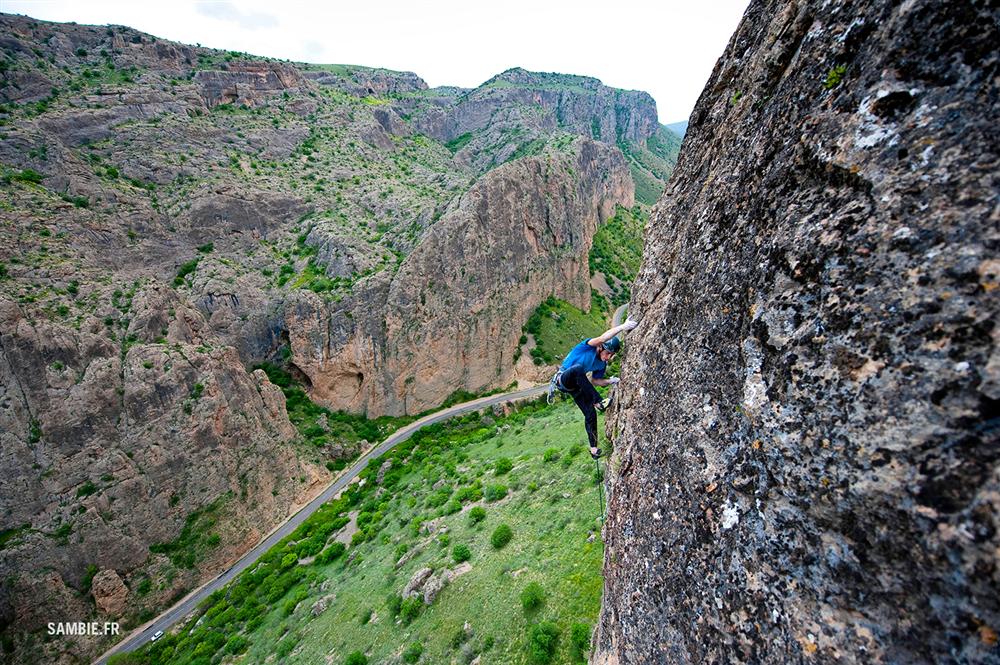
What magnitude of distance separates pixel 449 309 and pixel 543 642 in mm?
49003

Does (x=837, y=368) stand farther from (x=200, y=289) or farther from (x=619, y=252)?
(x=619, y=252)

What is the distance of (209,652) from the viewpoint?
79.8 feet

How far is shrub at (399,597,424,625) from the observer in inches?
576

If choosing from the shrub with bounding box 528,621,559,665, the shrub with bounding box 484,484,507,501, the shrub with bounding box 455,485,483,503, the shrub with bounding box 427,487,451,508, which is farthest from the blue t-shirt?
the shrub with bounding box 427,487,451,508

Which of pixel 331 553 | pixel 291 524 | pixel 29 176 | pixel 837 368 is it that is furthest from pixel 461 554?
pixel 29 176

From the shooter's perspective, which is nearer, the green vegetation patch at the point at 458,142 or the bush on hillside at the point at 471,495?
the bush on hillside at the point at 471,495

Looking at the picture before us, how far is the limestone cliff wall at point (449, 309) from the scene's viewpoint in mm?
51625

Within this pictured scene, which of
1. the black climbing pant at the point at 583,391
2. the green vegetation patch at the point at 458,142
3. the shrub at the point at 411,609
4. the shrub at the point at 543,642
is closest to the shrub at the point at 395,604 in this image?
the shrub at the point at 411,609

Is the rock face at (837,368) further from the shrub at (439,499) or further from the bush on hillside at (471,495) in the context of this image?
the shrub at (439,499)

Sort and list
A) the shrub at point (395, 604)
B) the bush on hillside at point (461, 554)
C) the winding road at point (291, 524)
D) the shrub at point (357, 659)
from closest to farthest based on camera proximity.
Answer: the shrub at point (357, 659)
the bush on hillside at point (461, 554)
the shrub at point (395, 604)
the winding road at point (291, 524)

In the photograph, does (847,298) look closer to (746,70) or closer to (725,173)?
(725,173)

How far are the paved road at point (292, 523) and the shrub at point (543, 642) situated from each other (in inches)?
1336

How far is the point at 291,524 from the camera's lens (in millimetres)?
38844

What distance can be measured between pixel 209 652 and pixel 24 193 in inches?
1698
